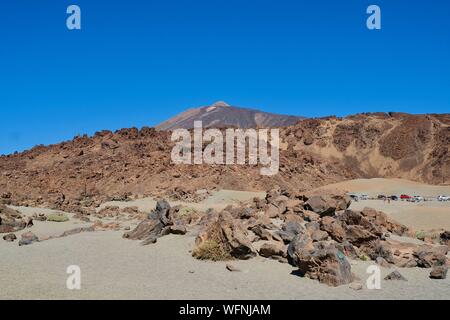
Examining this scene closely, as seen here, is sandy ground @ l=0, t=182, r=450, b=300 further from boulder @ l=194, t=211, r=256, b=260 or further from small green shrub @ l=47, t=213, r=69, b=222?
small green shrub @ l=47, t=213, r=69, b=222

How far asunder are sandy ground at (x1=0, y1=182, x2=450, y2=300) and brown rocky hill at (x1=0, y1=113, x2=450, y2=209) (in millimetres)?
18046

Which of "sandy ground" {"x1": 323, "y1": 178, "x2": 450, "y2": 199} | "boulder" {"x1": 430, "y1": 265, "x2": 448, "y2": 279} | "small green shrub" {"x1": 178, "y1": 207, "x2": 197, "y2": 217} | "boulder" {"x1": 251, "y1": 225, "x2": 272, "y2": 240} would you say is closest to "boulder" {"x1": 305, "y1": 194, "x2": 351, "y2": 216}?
"boulder" {"x1": 251, "y1": 225, "x2": 272, "y2": 240}

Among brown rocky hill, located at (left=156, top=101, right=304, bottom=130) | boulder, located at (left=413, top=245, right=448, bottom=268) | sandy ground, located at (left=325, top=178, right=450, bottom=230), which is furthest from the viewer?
brown rocky hill, located at (left=156, top=101, right=304, bottom=130)

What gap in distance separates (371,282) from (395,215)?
1688 cm

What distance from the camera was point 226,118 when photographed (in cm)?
16700

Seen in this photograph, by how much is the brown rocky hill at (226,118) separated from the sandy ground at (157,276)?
141 meters

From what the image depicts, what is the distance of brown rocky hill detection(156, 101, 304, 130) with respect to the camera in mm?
159500

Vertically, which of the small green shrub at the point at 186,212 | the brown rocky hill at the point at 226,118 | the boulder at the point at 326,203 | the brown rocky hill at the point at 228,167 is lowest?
the small green shrub at the point at 186,212

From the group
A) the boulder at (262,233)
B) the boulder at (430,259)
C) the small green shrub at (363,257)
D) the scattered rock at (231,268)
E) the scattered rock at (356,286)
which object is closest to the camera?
the scattered rock at (356,286)

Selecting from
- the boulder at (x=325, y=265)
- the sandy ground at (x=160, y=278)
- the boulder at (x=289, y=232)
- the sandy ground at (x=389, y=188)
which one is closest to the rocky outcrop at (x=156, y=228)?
the sandy ground at (x=160, y=278)

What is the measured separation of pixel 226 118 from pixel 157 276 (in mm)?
157837

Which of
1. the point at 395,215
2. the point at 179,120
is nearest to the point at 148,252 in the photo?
the point at 395,215

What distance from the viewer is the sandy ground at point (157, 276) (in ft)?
28.2

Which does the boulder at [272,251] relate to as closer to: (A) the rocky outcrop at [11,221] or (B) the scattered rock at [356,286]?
(B) the scattered rock at [356,286]
